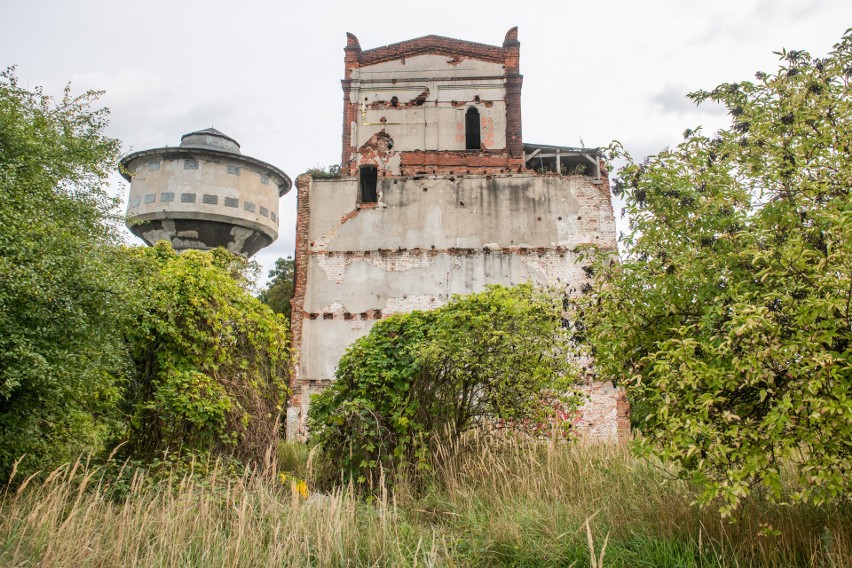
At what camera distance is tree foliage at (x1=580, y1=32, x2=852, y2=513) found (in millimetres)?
3891

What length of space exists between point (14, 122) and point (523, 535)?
612 centimetres

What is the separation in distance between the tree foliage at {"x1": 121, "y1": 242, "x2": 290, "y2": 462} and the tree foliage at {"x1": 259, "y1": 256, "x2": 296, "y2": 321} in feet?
42.2

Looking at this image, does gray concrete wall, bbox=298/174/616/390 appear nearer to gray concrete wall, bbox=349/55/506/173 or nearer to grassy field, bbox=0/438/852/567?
gray concrete wall, bbox=349/55/506/173

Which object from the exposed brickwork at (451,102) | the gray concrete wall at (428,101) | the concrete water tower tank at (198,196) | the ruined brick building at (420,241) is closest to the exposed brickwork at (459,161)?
the exposed brickwork at (451,102)

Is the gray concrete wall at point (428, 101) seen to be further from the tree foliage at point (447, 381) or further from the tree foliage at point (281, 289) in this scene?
the tree foliage at point (447, 381)

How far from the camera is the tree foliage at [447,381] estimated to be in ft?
25.8

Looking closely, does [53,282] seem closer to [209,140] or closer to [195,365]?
[195,365]

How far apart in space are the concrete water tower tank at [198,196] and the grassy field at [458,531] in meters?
12.3

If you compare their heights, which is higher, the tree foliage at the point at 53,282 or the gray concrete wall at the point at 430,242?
the gray concrete wall at the point at 430,242

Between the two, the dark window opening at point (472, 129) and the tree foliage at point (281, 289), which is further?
the tree foliage at point (281, 289)

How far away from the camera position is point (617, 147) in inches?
217

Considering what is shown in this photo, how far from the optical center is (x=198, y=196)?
17984mm

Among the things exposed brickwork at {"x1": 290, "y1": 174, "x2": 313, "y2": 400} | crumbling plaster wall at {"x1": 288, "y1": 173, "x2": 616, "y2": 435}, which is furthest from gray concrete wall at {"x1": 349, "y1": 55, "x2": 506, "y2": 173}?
exposed brickwork at {"x1": 290, "y1": 174, "x2": 313, "y2": 400}

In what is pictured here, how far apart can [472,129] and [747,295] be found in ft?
54.3
